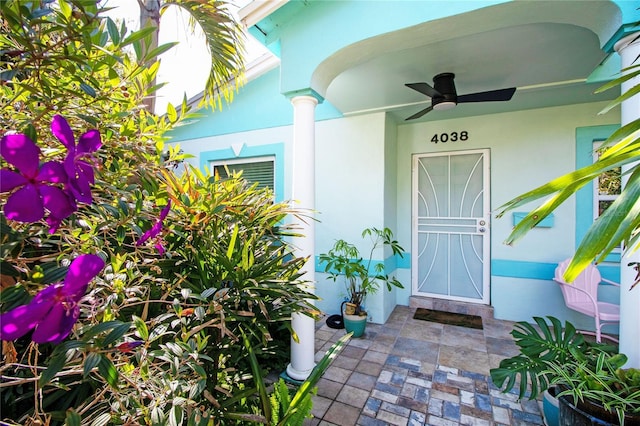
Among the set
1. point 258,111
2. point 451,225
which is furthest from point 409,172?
A: point 258,111

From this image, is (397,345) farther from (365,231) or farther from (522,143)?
(522,143)

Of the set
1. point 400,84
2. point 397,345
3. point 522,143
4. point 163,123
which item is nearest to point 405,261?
point 397,345

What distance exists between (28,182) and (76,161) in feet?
0.30

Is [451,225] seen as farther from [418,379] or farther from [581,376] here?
[581,376]

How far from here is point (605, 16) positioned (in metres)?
1.89

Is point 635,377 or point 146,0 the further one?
point 146,0

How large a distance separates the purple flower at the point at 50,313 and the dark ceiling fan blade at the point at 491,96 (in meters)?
3.51

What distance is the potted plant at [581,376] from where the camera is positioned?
1471 mm

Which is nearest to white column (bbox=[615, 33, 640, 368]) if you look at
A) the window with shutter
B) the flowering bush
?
the flowering bush

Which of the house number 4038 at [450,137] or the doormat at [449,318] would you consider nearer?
the doormat at [449,318]

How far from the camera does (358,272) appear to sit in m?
3.64

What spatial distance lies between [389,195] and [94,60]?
12.6ft

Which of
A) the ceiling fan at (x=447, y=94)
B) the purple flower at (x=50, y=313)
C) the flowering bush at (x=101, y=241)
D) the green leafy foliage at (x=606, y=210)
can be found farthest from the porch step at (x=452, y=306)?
the purple flower at (x=50, y=313)

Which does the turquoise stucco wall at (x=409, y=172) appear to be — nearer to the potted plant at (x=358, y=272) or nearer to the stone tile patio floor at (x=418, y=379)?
the potted plant at (x=358, y=272)
